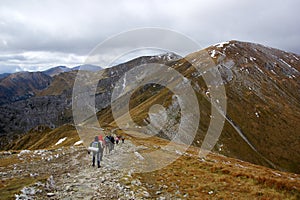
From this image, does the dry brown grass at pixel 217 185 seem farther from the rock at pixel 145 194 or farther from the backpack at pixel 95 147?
the backpack at pixel 95 147

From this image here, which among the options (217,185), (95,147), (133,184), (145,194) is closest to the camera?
(145,194)

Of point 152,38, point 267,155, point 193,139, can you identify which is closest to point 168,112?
point 193,139

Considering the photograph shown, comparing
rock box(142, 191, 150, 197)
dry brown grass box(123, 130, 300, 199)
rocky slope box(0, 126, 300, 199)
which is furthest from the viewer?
dry brown grass box(123, 130, 300, 199)

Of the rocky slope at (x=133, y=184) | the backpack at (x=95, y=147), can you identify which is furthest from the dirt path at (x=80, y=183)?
the backpack at (x=95, y=147)

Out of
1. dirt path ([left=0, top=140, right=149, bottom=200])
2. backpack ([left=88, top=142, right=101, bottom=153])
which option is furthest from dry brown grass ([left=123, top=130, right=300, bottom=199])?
backpack ([left=88, top=142, right=101, bottom=153])

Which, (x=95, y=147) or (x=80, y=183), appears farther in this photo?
(x=95, y=147)

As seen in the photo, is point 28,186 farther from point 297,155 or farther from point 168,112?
point 297,155

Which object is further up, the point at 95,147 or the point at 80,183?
the point at 95,147

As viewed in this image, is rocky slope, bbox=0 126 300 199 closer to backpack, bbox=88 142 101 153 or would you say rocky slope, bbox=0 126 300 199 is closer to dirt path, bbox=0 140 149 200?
dirt path, bbox=0 140 149 200

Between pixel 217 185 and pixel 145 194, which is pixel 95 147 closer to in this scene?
pixel 145 194

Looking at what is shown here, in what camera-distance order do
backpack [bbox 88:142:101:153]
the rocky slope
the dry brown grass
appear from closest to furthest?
1. the rocky slope
2. the dry brown grass
3. backpack [bbox 88:142:101:153]

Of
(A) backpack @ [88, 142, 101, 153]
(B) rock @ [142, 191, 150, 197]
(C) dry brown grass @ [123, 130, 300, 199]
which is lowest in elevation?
(C) dry brown grass @ [123, 130, 300, 199]

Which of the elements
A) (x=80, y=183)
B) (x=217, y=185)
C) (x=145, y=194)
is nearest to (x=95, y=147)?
(x=80, y=183)

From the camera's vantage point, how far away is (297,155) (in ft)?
554
